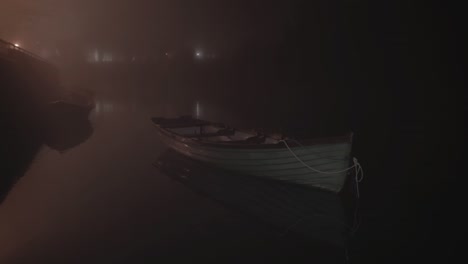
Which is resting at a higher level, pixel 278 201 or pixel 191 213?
pixel 278 201

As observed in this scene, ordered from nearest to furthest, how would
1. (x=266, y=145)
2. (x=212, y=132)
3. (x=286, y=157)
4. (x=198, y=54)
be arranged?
(x=286, y=157)
(x=266, y=145)
(x=212, y=132)
(x=198, y=54)

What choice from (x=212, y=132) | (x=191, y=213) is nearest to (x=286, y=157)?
(x=191, y=213)

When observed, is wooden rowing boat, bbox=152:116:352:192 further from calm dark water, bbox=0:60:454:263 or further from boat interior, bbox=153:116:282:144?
calm dark water, bbox=0:60:454:263

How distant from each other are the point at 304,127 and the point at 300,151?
52.5 ft

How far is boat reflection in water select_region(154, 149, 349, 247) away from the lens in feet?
32.2

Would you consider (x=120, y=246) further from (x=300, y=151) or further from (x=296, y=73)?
(x=296, y=73)

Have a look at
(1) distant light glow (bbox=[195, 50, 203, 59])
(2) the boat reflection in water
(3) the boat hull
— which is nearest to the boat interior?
(3) the boat hull

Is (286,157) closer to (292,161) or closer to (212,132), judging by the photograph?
(292,161)

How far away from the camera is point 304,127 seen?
26.6 metres

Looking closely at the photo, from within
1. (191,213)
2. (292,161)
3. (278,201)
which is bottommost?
(191,213)

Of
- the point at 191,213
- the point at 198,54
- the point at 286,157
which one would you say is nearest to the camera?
the point at 191,213

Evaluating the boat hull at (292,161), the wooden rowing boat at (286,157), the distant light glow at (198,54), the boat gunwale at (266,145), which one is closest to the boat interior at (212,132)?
the wooden rowing boat at (286,157)

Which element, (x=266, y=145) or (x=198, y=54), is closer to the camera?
(x=266, y=145)

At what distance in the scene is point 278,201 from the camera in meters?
11.8
